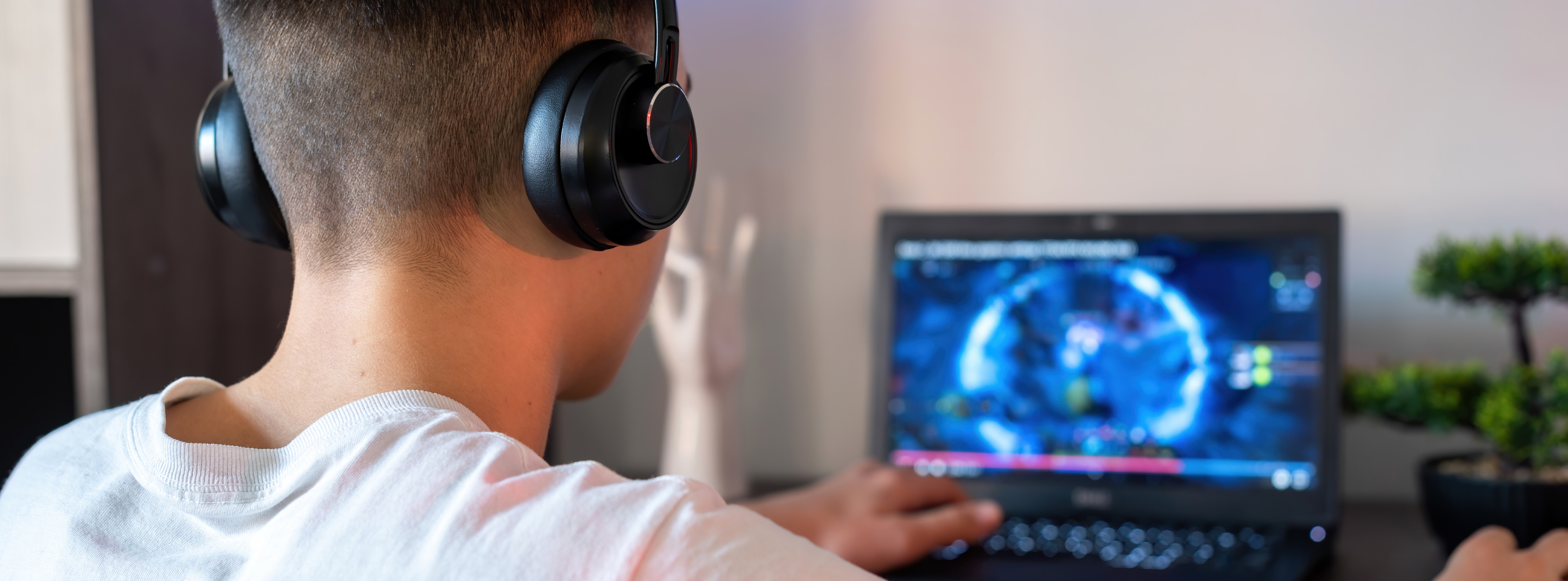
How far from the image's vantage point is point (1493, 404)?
938 mm

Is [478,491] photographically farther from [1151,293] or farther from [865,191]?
[865,191]

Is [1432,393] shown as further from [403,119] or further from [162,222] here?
[162,222]

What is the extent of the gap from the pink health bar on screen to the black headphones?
0.69 m

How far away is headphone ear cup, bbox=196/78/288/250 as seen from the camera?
60cm

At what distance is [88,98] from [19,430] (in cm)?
44

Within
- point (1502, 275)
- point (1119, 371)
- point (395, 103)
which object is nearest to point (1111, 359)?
point (1119, 371)

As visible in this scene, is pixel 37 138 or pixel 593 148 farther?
pixel 37 138

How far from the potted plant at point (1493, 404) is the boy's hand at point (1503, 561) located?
0.18 m

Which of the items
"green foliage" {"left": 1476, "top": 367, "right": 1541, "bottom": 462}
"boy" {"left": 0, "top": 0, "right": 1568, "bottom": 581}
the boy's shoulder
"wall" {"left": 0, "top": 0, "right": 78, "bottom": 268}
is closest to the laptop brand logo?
"green foliage" {"left": 1476, "top": 367, "right": 1541, "bottom": 462}

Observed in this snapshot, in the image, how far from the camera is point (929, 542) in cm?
95

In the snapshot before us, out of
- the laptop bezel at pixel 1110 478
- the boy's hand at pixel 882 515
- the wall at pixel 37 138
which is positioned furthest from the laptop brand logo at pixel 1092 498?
the wall at pixel 37 138

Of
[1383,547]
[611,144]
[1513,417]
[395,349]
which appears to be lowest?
[1383,547]

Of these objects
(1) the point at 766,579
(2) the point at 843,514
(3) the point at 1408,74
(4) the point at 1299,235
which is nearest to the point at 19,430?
(2) the point at 843,514

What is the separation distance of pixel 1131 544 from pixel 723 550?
0.75 meters
